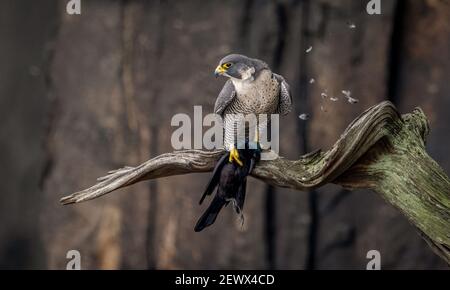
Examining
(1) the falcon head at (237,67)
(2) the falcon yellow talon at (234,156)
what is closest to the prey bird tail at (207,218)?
(2) the falcon yellow talon at (234,156)

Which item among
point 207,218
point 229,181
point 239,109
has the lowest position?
point 207,218

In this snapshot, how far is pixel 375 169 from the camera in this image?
2.55 metres

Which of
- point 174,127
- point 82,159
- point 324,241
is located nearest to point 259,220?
point 324,241

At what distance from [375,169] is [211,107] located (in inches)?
59.9

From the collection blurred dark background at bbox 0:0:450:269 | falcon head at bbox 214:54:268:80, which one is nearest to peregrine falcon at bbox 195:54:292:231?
falcon head at bbox 214:54:268:80

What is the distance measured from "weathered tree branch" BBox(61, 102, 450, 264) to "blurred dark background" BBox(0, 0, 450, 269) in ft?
4.43

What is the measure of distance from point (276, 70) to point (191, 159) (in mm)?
1567

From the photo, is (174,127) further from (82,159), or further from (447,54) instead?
(447,54)

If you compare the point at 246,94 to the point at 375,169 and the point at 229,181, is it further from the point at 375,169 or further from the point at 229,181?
the point at 375,169

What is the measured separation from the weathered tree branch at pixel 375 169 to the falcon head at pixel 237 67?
11.1 inches

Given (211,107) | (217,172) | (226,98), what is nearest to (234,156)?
(217,172)

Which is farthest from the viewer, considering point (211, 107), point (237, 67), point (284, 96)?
point (211, 107)

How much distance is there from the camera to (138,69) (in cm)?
404

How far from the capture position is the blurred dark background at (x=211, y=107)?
3906 mm
